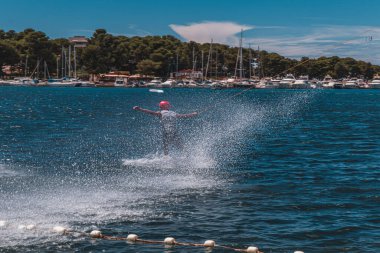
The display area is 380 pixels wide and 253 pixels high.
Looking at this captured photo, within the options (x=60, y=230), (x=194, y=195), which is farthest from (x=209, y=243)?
(x=194, y=195)

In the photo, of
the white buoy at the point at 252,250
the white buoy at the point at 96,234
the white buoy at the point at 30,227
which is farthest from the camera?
the white buoy at the point at 30,227

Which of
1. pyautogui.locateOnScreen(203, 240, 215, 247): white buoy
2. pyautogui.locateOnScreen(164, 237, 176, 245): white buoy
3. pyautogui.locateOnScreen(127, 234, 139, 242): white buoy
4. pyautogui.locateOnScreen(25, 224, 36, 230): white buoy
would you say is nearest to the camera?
pyautogui.locateOnScreen(203, 240, 215, 247): white buoy

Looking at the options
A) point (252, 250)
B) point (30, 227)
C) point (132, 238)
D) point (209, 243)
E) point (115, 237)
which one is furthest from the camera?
point (30, 227)

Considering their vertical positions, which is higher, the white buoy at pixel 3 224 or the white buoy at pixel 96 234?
the white buoy at pixel 3 224

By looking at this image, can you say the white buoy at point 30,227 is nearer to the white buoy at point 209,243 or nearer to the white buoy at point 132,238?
the white buoy at point 132,238

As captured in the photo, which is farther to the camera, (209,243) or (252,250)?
(209,243)

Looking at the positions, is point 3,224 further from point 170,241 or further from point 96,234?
point 170,241

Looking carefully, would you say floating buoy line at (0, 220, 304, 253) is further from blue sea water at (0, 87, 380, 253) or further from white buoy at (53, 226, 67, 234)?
blue sea water at (0, 87, 380, 253)

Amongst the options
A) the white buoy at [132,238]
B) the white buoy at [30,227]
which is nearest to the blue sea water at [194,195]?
the white buoy at [30,227]

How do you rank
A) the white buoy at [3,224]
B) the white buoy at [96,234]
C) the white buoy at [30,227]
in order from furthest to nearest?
1. the white buoy at [3,224]
2. the white buoy at [30,227]
3. the white buoy at [96,234]

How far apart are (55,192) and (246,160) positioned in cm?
1218

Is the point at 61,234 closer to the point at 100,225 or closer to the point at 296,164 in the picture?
the point at 100,225

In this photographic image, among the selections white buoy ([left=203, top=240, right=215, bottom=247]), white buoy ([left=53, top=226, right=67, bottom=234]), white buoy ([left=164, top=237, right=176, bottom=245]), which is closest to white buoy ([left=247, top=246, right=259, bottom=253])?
white buoy ([left=203, top=240, right=215, bottom=247])

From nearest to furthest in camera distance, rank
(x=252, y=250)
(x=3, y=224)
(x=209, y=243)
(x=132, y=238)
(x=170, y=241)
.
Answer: (x=252, y=250)
(x=209, y=243)
(x=170, y=241)
(x=132, y=238)
(x=3, y=224)
